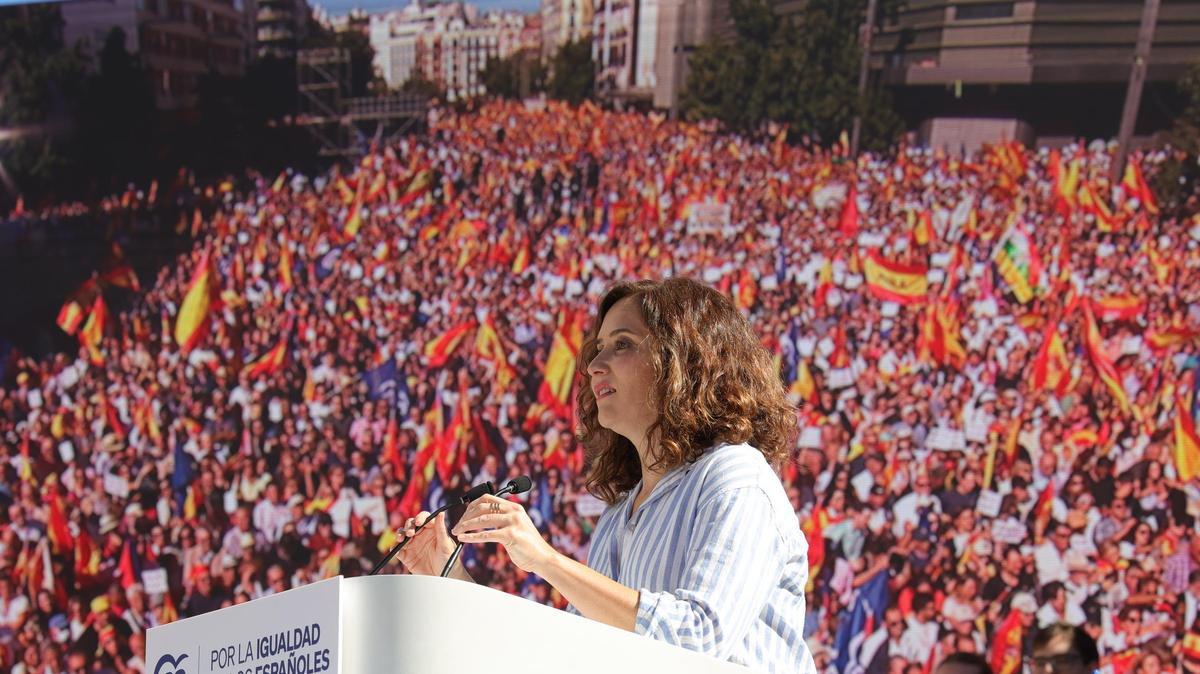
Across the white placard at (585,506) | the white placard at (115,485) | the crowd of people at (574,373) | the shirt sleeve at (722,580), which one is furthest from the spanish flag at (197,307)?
the shirt sleeve at (722,580)

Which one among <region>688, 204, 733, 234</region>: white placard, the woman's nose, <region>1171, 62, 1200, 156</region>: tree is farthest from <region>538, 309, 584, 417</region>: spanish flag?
the woman's nose

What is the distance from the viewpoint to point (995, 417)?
15.4 ft

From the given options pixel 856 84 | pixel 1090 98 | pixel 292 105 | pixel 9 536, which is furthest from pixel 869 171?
pixel 9 536

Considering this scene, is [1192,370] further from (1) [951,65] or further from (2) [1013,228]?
(1) [951,65]

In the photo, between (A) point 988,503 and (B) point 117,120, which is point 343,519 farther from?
(A) point 988,503

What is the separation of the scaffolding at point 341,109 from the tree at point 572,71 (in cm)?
62

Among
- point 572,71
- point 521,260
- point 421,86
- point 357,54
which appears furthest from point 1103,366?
point 357,54

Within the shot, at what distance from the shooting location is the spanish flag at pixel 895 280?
192 inches

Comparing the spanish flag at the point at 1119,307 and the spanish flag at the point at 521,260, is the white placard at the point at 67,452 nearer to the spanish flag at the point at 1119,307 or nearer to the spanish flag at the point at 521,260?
the spanish flag at the point at 521,260

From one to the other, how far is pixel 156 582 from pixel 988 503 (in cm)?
344

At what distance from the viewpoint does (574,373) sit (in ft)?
17.0

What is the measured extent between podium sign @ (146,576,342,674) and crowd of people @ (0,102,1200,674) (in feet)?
12.0

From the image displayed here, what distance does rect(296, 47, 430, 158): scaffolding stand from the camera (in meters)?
5.70

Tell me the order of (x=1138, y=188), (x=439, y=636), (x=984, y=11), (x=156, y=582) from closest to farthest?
(x=439, y=636)
(x=1138, y=188)
(x=984, y=11)
(x=156, y=582)
